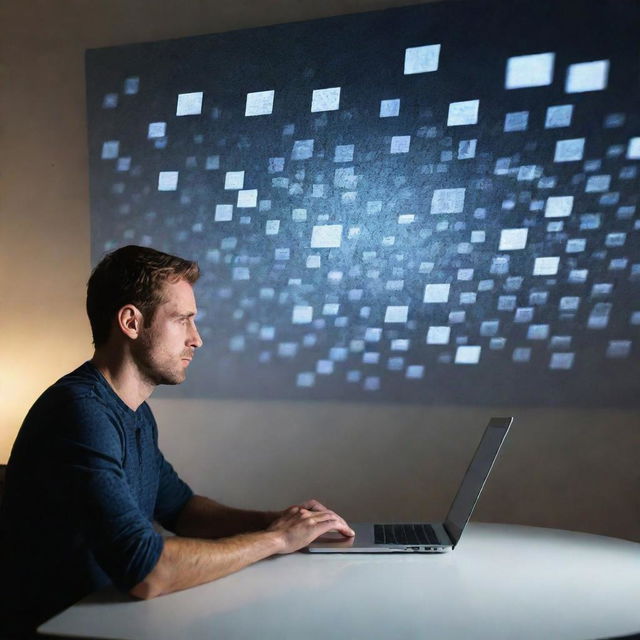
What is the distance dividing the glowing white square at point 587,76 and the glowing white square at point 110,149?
1.63 m

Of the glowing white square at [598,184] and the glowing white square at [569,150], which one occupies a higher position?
the glowing white square at [569,150]

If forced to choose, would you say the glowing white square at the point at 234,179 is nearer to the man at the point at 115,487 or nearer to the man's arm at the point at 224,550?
the man at the point at 115,487

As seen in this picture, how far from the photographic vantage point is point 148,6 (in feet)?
10.2

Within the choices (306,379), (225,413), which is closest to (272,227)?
(306,379)

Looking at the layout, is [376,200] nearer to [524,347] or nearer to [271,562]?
[524,347]

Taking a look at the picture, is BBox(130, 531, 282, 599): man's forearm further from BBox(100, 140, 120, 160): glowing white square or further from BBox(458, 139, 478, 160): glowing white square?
BBox(100, 140, 120, 160): glowing white square

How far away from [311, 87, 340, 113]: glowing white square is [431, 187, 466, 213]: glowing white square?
474 mm

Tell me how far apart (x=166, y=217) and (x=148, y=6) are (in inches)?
32.3

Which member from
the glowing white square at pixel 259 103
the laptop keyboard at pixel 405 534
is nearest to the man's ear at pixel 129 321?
the laptop keyboard at pixel 405 534

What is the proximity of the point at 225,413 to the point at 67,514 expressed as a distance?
1.61m

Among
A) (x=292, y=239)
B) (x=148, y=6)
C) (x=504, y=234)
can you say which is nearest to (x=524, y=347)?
(x=504, y=234)

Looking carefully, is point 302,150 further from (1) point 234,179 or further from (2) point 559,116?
(2) point 559,116

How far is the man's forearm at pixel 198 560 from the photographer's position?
125 cm

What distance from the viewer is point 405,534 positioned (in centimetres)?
167
